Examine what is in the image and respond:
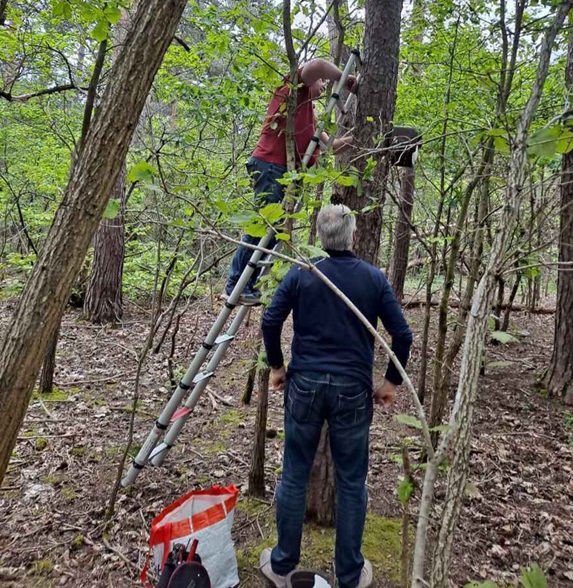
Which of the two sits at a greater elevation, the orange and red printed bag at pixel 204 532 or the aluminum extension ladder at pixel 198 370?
the aluminum extension ladder at pixel 198 370

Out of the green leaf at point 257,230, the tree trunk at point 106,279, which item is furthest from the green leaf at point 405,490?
the tree trunk at point 106,279

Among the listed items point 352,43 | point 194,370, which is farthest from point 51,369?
point 352,43

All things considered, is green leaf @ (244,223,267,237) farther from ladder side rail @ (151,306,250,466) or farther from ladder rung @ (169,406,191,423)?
ladder rung @ (169,406,191,423)

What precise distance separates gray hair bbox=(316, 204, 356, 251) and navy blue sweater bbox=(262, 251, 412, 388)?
0.05 meters

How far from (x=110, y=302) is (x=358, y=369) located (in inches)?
250

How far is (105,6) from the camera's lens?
321cm

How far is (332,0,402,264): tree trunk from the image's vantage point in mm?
2766

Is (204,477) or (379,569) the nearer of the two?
(379,569)

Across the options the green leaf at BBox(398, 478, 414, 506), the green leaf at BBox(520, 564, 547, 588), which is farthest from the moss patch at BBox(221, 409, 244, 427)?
the green leaf at BBox(520, 564, 547, 588)

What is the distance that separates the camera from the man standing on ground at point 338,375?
230cm

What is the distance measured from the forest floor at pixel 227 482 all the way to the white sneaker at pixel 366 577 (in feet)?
0.28

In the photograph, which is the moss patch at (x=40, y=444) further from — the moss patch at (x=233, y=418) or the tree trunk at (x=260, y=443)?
the tree trunk at (x=260, y=443)

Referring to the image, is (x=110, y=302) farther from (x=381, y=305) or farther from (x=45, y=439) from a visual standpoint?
(x=381, y=305)

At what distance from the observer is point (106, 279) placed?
25.2 ft
